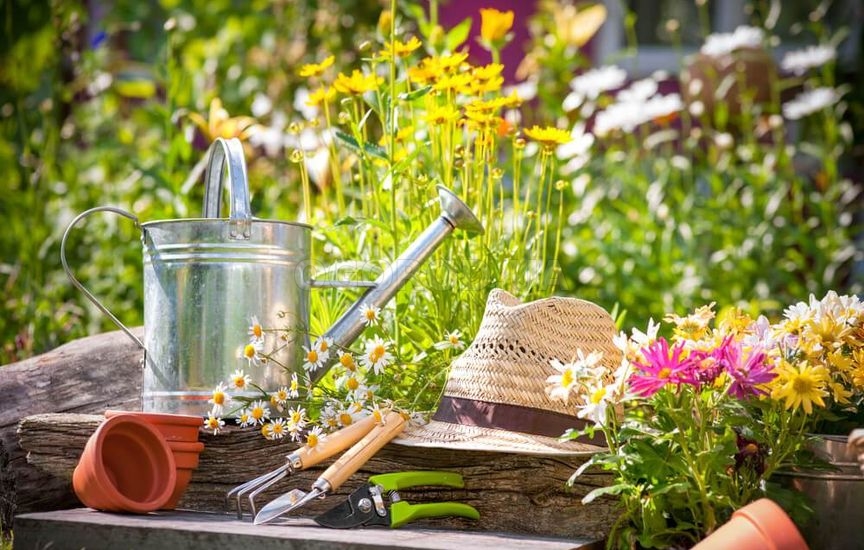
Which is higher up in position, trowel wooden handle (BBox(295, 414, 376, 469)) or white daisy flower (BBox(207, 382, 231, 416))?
white daisy flower (BBox(207, 382, 231, 416))

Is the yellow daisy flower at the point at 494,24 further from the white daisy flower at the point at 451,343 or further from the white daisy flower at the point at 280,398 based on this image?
the white daisy flower at the point at 280,398

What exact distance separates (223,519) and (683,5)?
19.1 feet

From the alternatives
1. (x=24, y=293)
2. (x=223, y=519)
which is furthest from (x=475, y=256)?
(x=24, y=293)

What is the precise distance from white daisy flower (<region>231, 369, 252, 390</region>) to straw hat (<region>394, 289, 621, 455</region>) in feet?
1.09

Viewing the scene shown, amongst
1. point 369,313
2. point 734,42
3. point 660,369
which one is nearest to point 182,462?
point 369,313

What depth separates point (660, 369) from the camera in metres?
1.76

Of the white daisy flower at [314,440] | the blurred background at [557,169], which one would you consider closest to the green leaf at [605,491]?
the white daisy flower at [314,440]

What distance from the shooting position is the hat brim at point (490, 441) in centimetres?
197

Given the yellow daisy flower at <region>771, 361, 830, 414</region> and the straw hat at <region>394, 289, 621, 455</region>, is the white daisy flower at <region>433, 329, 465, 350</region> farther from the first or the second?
the yellow daisy flower at <region>771, 361, 830, 414</region>

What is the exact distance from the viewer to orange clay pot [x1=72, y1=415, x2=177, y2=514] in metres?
2.04

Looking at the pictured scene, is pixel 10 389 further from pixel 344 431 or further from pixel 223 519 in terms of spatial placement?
pixel 344 431

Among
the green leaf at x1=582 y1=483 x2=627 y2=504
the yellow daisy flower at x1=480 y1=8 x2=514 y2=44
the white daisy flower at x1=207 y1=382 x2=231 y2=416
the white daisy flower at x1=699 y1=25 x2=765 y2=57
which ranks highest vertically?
the white daisy flower at x1=699 y1=25 x2=765 y2=57

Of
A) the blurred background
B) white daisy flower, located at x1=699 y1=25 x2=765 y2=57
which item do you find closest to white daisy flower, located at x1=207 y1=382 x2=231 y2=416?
the blurred background

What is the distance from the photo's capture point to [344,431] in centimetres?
209
